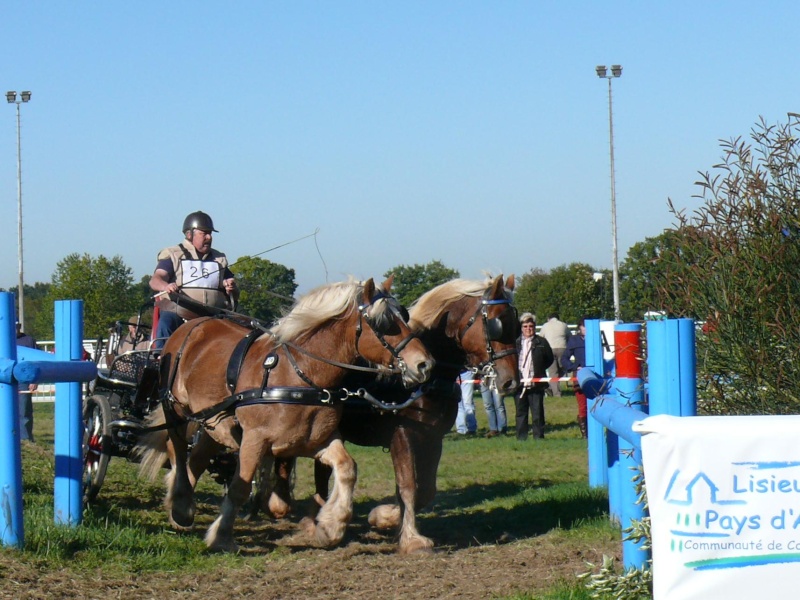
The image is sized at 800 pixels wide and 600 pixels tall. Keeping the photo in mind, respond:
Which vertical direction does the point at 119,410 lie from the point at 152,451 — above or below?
above

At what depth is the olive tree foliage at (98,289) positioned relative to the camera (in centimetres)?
4003

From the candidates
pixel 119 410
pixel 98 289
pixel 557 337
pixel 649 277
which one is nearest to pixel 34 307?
pixel 98 289

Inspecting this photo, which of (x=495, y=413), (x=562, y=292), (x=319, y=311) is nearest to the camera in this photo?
(x=319, y=311)

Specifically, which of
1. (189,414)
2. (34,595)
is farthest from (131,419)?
(34,595)

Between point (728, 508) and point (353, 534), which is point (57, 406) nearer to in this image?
point (353, 534)

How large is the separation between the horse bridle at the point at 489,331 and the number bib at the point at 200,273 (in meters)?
2.25

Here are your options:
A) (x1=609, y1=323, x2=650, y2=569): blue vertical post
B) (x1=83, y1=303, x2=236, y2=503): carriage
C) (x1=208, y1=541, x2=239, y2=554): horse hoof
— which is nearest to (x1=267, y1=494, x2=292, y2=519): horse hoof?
(x1=83, y1=303, x2=236, y2=503): carriage

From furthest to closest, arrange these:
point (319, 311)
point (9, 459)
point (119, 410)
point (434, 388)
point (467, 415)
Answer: point (467, 415) → point (119, 410) → point (434, 388) → point (319, 311) → point (9, 459)

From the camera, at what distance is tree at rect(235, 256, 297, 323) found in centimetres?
→ 815

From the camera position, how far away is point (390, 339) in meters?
6.36

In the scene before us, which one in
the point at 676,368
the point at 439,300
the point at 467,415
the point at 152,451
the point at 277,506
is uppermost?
the point at 439,300

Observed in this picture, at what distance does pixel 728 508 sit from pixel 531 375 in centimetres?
1224

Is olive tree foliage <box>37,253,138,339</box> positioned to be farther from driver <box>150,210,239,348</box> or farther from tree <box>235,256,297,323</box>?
driver <box>150,210,239,348</box>

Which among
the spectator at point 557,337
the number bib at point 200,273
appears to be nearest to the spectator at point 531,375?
the spectator at point 557,337
